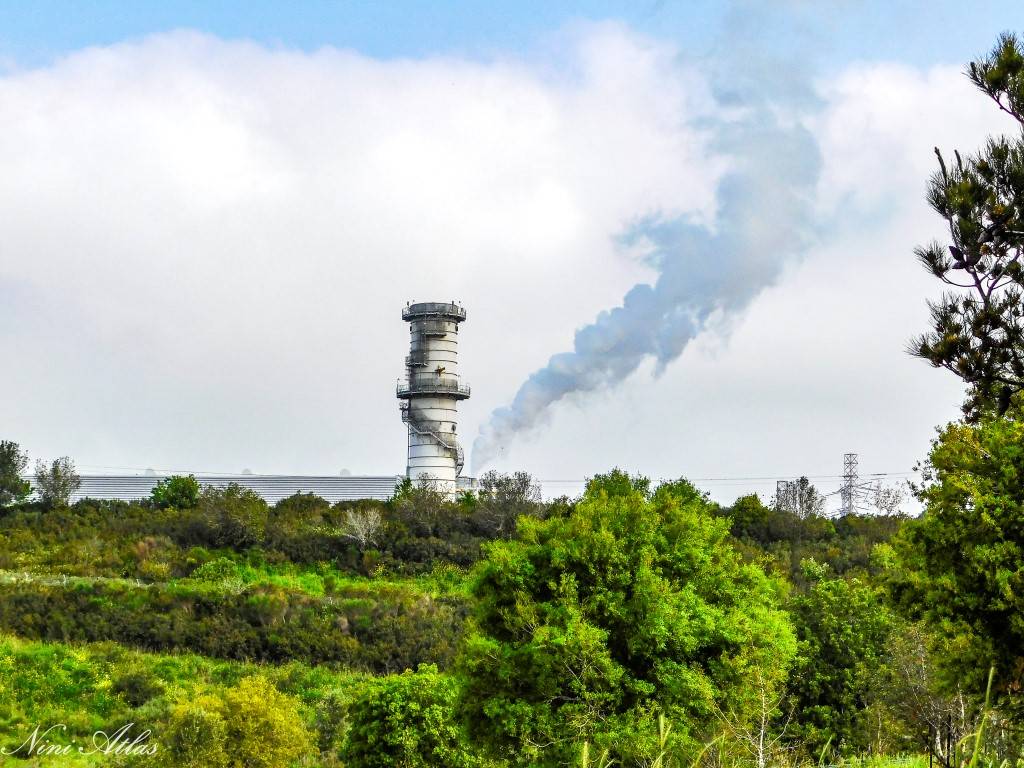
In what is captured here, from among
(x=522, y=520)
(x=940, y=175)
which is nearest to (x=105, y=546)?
(x=522, y=520)

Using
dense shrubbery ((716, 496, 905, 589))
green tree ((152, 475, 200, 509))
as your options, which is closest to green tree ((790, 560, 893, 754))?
dense shrubbery ((716, 496, 905, 589))

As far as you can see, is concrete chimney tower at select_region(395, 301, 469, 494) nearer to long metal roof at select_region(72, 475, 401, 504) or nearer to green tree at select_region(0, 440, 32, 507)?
long metal roof at select_region(72, 475, 401, 504)

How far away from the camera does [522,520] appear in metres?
20.8

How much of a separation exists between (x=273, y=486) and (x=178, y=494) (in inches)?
536

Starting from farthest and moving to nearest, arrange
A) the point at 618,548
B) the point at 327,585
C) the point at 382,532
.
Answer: the point at 382,532, the point at 327,585, the point at 618,548

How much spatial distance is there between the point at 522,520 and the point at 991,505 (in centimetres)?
993

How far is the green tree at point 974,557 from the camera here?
12.1 meters

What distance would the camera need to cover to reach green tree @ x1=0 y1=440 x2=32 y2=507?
5606 cm

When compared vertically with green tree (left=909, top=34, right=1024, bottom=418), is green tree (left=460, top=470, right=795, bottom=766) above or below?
below

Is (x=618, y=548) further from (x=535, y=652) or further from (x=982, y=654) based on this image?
(x=982, y=654)

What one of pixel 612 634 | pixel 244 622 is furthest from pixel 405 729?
pixel 244 622

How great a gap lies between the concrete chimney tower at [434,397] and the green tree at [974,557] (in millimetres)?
47110

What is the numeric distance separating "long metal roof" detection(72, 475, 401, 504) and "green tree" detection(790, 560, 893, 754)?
3943 centimetres

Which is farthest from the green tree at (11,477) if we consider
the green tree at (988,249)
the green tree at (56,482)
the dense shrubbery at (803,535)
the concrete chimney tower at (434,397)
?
the green tree at (988,249)
